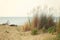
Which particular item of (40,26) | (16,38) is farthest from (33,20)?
(16,38)

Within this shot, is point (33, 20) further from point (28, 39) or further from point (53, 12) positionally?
point (28, 39)

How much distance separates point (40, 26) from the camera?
9.98 meters

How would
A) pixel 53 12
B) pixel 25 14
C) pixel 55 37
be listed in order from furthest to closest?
pixel 25 14 < pixel 53 12 < pixel 55 37

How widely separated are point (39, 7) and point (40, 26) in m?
1.38

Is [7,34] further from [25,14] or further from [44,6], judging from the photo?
[25,14]

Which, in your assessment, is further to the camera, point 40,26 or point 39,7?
point 39,7

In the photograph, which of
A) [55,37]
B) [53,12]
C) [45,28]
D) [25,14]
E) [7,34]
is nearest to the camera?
[55,37]

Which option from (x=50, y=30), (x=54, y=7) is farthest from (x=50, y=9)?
(x=50, y=30)

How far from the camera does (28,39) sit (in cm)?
827

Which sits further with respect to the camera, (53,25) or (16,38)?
(53,25)

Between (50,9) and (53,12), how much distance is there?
230mm

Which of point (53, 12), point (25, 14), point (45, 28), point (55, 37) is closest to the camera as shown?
point (55, 37)

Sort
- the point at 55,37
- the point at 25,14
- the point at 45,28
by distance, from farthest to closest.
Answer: the point at 25,14 < the point at 45,28 < the point at 55,37

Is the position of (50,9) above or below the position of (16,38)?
above
